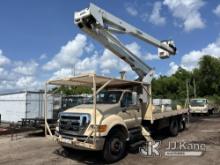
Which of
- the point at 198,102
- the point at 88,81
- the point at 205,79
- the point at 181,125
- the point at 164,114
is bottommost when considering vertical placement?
the point at 181,125

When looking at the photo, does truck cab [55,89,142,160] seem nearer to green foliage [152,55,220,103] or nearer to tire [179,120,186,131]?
tire [179,120,186,131]

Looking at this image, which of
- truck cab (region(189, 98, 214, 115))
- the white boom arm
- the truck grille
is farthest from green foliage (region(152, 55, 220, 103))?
the truck grille

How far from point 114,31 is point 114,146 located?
508 centimetres

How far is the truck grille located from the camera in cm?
934

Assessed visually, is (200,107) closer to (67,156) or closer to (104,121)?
(67,156)

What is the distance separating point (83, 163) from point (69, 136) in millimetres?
960

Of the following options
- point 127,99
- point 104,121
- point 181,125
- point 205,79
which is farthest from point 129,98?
point 205,79

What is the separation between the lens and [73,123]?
9.65 m

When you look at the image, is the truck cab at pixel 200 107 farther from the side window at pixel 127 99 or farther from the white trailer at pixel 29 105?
the side window at pixel 127 99

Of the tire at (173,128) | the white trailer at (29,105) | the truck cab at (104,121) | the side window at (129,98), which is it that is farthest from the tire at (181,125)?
the white trailer at (29,105)

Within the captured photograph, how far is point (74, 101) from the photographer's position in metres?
18.6

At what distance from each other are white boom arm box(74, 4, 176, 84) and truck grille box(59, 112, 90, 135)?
3443mm

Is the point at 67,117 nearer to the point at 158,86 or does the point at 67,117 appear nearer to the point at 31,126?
the point at 31,126

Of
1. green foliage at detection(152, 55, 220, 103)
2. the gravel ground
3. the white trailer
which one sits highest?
green foliage at detection(152, 55, 220, 103)
